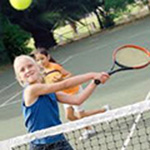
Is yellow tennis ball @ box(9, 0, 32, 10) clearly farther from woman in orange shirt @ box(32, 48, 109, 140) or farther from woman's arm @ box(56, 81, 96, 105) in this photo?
woman's arm @ box(56, 81, 96, 105)

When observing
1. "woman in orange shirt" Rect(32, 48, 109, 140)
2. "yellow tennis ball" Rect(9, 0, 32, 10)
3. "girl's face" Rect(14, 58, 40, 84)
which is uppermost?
"yellow tennis ball" Rect(9, 0, 32, 10)

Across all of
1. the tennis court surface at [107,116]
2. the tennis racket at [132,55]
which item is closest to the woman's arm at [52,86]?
the tennis court surface at [107,116]

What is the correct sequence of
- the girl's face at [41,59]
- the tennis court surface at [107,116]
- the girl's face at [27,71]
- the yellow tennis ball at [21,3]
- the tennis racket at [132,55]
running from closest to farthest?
the girl's face at [27,71] < the tennis court surface at [107,116] < the tennis racket at [132,55] < the girl's face at [41,59] < the yellow tennis ball at [21,3]

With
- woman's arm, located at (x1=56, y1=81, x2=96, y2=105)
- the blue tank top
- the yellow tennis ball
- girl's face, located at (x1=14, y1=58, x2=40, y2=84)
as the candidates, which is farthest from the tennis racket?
the yellow tennis ball

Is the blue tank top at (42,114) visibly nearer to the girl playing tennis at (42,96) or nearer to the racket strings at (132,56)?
the girl playing tennis at (42,96)

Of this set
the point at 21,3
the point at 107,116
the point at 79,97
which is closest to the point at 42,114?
the point at 79,97

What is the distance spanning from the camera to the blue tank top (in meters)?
3.64

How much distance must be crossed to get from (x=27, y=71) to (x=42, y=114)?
13.7 inches

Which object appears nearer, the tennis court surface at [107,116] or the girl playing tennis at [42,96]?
the girl playing tennis at [42,96]

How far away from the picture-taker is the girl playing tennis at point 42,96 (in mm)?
3564

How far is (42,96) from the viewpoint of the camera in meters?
3.66

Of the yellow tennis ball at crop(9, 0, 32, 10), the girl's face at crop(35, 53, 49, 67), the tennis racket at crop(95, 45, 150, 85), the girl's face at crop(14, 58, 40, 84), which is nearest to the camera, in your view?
the girl's face at crop(14, 58, 40, 84)

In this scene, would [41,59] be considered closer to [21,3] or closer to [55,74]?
[55,74]

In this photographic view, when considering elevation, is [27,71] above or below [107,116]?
above
